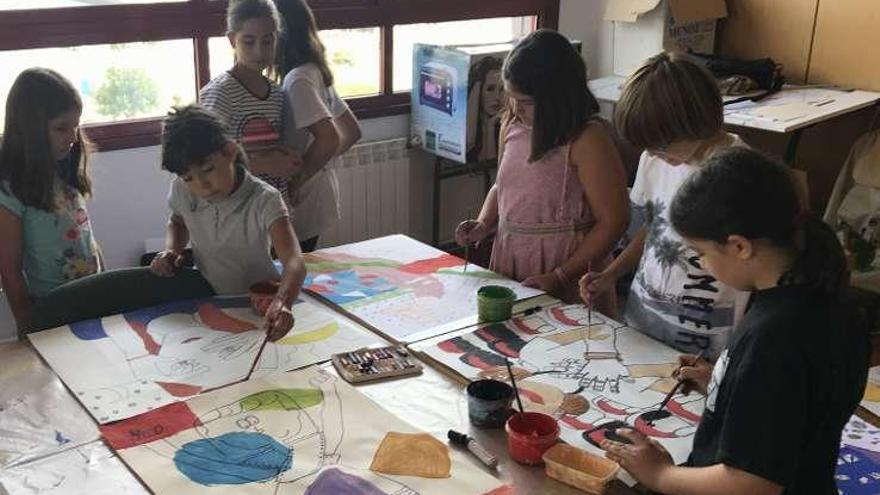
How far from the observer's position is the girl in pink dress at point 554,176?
189cm

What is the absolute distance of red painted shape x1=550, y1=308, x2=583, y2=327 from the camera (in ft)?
5.92

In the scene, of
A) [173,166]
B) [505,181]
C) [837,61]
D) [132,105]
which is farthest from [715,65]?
[173,166]

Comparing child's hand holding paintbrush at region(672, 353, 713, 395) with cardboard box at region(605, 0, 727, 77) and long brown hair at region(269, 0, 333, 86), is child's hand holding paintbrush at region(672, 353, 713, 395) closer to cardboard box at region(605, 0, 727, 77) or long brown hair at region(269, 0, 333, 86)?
long brown hair at region(269, 0, 333, 86)

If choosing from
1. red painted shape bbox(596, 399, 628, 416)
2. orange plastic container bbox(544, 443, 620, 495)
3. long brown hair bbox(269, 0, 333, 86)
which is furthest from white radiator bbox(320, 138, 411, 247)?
orange plastic container bbox(544, 443, 620, 495)

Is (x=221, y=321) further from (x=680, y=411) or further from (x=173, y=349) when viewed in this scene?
(x=680, y=411)

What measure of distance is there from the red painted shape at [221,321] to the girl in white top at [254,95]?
0.68 metres

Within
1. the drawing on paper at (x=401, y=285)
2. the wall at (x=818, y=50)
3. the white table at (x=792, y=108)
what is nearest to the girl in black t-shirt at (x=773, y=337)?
the drawing on paper at (x=401, y=285)

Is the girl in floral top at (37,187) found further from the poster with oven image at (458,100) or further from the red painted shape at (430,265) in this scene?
the poster with oven image at (458,100)

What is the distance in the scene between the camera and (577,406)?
1472 mm

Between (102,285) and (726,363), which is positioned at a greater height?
(726,363)

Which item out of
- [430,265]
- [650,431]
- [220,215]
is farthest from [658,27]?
[650,431]

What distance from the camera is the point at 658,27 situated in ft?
13.2

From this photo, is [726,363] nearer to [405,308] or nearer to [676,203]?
[676,203]

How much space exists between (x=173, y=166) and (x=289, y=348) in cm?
46
